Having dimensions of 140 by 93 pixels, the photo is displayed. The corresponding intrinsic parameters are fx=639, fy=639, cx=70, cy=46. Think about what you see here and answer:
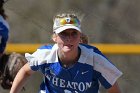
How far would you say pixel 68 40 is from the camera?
431cm

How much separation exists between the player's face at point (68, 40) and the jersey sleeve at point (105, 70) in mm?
214

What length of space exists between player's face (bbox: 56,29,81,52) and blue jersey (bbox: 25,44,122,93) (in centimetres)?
16

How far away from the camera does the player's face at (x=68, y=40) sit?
4.32m

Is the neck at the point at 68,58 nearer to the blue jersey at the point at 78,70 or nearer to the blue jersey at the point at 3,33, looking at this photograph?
the blue jersey at the point at 78,70

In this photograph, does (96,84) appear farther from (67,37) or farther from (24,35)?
(24,35)

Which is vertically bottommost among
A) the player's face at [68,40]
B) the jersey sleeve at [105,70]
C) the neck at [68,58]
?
the jersey sleeve at [105,70]

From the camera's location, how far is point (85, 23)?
26.8 ft

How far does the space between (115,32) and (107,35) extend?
7.5 inches

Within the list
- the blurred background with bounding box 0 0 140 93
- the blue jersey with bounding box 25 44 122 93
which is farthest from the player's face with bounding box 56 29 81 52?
the blurred background with bounding box 0 0 140 93

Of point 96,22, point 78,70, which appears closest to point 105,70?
point 78,70

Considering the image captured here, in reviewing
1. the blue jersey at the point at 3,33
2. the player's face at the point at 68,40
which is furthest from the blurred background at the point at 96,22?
the player's face at the point at 68,40

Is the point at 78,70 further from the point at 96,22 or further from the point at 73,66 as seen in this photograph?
the point at 96,22

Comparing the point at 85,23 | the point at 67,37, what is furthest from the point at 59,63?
the point at 85,23

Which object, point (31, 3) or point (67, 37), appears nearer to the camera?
point (67, 37)
